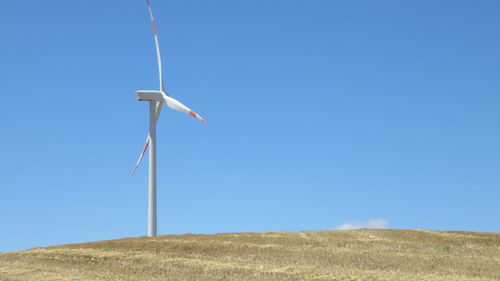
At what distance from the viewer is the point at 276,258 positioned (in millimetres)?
41688

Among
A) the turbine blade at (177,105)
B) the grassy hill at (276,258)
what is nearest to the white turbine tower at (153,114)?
the turbine blade at (177,105)

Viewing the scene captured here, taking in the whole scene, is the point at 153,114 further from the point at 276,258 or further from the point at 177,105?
the point at 276,258

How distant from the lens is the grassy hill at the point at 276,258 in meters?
35.8

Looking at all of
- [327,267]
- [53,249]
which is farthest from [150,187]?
[327,267]

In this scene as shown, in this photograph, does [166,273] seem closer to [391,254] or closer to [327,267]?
[327,267]

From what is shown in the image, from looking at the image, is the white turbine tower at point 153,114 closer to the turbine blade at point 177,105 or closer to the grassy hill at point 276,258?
the turbine blade at point 177,105

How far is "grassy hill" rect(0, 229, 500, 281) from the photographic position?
35812 mm

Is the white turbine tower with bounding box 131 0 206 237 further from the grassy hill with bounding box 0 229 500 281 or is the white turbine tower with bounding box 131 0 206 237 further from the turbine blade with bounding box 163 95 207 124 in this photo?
the grassy hill with bounding box 0 229 500 281

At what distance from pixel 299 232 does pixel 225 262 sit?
61.0 ft

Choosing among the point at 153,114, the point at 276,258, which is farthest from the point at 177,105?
the point at 276,258

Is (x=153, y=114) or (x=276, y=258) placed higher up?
(x=153, y=114)

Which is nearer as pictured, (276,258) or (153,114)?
(276,258)

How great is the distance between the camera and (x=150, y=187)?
63.4 m

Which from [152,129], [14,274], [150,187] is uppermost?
[152,129]
